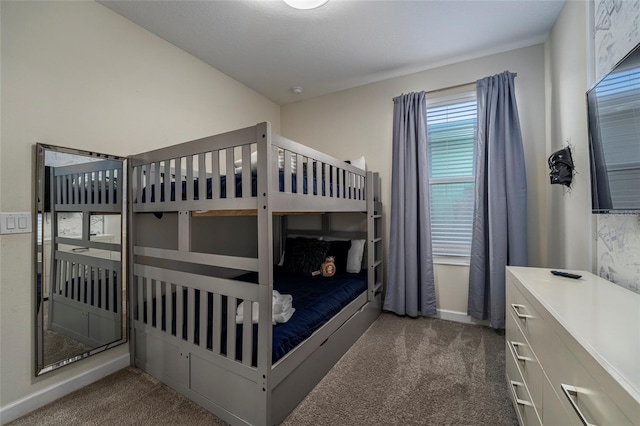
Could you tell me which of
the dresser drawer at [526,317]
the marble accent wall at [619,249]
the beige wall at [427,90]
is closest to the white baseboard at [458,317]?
the beige wall at [427,90]

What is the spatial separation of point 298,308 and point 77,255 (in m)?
1.54

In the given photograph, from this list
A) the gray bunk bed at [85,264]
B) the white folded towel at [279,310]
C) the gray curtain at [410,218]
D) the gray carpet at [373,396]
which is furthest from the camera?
the gray curtain at [410,218]

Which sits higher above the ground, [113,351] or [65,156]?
[65,156]

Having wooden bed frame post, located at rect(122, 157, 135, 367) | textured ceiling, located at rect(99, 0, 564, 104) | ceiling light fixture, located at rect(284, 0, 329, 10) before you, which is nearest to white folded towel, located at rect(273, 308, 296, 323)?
wooden bed frame post, located at rect(122, 157, 135, 367)

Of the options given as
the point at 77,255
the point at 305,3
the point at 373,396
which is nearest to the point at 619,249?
the point at 373,396

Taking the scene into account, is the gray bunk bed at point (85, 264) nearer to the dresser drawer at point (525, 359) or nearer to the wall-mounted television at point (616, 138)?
the dresser drawer at point (525, 359)

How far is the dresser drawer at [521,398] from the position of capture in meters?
1.13

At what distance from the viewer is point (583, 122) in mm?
1673

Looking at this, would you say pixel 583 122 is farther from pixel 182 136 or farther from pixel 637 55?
pixel 182 136

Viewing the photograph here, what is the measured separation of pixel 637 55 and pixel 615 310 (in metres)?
0.96

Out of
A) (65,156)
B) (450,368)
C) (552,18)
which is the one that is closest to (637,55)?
(552,18)

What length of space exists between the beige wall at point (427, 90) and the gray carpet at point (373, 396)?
0.92 metres

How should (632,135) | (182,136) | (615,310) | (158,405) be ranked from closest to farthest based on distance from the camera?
(615,310)
(632,135)
(158,405)
(182,136)

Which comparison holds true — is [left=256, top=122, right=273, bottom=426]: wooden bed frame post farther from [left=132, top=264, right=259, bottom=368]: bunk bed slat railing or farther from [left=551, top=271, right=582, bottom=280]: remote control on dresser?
[left=551, top=271, right=582, bottom=280]: remote control on dresser
